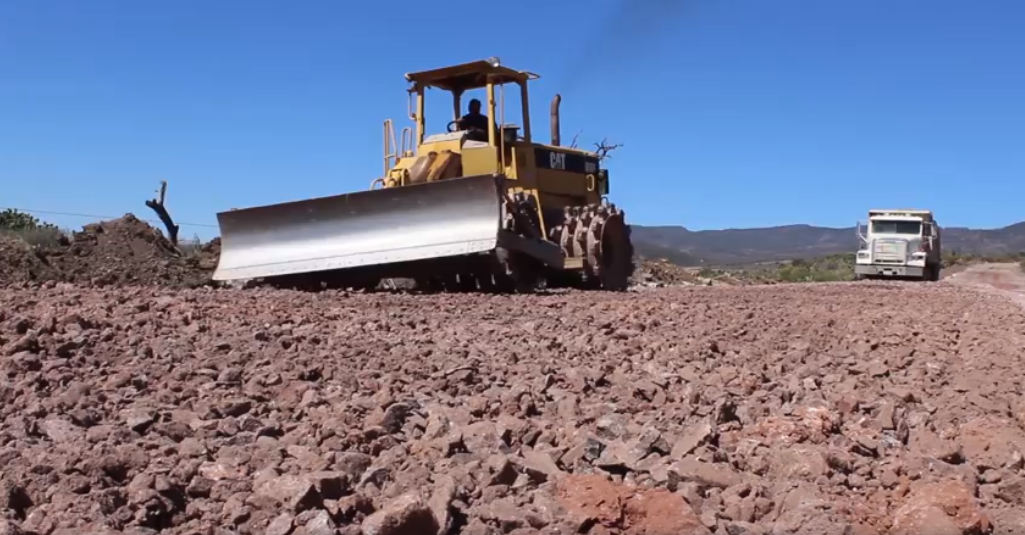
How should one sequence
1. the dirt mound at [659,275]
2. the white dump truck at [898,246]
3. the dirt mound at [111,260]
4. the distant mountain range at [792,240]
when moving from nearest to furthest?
the dirt mound at [111,260] < the dirt mound at [659,275] < the white dump truck at [898,246] < the distant mountain range at [792,240]

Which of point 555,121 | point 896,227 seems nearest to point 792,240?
point 896,227

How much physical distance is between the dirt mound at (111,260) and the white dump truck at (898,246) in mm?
23662

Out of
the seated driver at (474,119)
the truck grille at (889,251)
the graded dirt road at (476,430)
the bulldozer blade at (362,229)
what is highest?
the seated driver at (474,119)

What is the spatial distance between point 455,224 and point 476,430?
309 inches

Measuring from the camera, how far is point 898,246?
33875 mm

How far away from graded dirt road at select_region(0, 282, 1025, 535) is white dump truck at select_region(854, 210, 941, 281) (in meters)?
27.3

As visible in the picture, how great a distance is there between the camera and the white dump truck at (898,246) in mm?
33531

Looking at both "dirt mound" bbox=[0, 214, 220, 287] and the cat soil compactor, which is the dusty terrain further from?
"dirt mound" bbox=[0, 214, 220, 287]

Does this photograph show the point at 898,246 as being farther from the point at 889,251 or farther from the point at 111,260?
the point at 111,260

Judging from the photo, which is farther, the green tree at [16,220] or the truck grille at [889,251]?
the truck grille at [889,251]

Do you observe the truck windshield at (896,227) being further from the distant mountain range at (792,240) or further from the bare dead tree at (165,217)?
the distant mountain range at (792,240)

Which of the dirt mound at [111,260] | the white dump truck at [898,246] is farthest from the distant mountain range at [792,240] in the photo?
the dirt mound at [111,260]

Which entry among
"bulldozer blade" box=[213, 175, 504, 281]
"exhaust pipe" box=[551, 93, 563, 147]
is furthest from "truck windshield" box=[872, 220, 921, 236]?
"bulldozer blade" box=[213, 175, 504, 281]


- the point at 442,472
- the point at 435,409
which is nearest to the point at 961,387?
the point at 435,409
